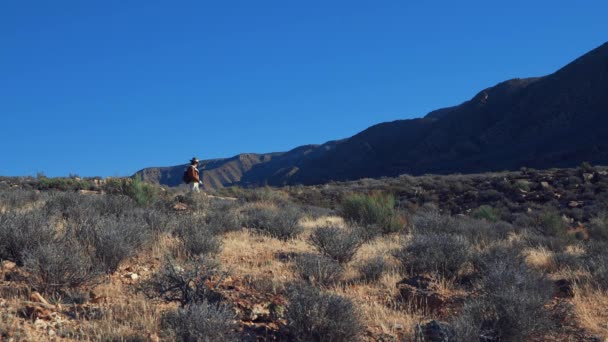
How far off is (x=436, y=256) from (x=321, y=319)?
345 centimetres

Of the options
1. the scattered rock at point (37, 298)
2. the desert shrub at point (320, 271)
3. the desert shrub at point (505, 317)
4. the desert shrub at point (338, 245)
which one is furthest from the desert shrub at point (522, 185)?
the scattered rock at point (37, 298)

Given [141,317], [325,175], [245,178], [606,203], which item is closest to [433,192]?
[606,203]

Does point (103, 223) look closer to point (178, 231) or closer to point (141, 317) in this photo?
point (178, 231)

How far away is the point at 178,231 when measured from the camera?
9062 mm

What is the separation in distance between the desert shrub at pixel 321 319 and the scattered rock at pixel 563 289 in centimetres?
342

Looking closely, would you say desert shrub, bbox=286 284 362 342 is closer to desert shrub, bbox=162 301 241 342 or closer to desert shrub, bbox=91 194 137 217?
desert shrub, bbox=162 301 241 342

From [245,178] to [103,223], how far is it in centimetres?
13244

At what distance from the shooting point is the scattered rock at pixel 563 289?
21.5ft

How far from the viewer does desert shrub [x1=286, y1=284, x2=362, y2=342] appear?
13.8ft

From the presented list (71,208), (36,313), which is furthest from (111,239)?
(71,208)

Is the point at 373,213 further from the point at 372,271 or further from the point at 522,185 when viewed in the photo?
the point at 522,185

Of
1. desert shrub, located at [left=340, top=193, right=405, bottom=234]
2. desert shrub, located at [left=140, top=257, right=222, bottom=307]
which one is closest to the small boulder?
desert shrub, located at [left=340, top=193, right=405, bottom=234]

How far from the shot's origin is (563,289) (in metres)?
6.82

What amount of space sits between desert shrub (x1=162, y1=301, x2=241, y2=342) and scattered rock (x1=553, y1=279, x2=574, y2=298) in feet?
14.4
